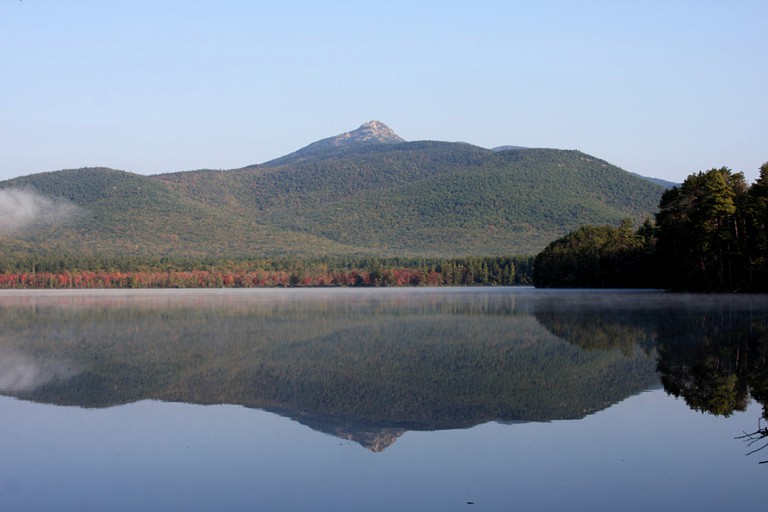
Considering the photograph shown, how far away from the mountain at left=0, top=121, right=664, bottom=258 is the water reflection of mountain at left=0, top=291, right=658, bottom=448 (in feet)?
345

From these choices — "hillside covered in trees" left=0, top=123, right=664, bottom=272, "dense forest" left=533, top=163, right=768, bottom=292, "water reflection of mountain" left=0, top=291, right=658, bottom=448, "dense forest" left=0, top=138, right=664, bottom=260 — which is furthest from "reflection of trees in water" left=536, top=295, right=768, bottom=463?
"dense forest" left=0, top=138, right=664, bottom=260

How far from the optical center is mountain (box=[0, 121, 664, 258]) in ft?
460

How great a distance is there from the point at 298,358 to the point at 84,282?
89940 mm

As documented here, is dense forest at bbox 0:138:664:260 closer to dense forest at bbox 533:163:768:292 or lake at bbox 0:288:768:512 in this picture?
dense forest at bbox 533:163:768:292

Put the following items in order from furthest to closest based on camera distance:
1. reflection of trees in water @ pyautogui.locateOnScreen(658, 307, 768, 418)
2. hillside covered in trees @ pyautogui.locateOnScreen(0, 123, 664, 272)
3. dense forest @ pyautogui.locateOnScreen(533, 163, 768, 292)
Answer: hillside covered in trees @ pyautogui.locateOnScreen(0, 123, 664, 272) → dense forest @ pyautogui.locateOnScreen(533, 163, 768, 292) → reflection of trees in water @ pyautogui.locateOnScreen(658, 307, 768, 418)

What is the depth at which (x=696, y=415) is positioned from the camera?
11.8 metres

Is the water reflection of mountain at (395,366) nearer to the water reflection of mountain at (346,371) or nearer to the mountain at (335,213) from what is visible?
the water reflection of mountain at (346,371)

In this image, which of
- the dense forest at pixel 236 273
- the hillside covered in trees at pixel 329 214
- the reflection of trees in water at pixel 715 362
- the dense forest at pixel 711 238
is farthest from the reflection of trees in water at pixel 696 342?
the hillside covered in trees at pixel 329 214

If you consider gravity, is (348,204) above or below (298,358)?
above

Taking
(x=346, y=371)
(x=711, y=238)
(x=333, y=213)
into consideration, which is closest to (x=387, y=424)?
(x=346, y=371)

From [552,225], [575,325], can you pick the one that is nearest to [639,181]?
[552,225]

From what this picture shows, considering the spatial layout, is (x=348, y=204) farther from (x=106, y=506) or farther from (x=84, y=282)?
(x=106, y=506)

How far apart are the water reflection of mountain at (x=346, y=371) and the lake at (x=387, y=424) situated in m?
0.06

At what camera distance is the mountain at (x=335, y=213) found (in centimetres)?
14012
